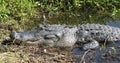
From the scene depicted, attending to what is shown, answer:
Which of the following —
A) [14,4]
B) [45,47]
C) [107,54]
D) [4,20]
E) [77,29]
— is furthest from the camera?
A: [14,4]

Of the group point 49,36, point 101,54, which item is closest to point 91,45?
point 101,54

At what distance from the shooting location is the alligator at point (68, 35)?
6.07 m

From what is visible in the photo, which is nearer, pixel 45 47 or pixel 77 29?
pixel 45 47

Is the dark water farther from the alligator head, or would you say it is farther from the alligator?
the alligator head

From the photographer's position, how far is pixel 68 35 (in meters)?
6.29

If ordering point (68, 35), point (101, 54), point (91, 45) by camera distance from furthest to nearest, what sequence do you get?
point (68, 35)
point (91, 45)
point (101, 54)

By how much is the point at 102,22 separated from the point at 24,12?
5.92ft

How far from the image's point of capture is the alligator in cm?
607

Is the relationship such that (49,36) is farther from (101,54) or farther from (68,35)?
(101,54)

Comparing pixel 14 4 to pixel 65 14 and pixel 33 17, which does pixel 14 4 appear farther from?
pixel 65 14

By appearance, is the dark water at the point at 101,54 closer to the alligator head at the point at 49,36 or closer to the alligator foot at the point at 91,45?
the alligator foot at the point at 91,45

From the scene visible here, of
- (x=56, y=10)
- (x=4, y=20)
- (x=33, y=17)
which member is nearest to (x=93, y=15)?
(x=56, y=10)

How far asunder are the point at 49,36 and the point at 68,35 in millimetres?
388

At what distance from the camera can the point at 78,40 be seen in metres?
6.37
